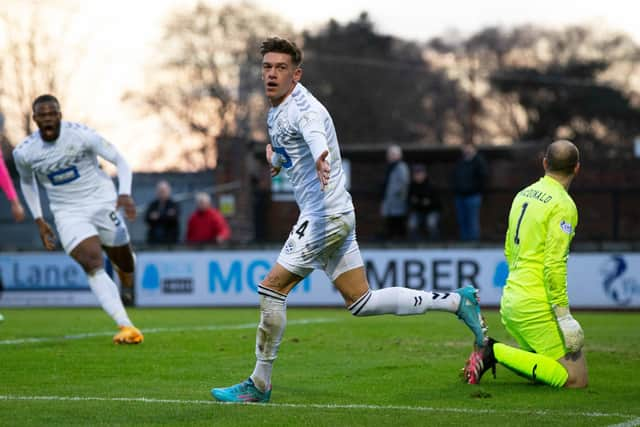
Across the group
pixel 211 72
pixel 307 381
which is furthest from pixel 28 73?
pixel 307 381

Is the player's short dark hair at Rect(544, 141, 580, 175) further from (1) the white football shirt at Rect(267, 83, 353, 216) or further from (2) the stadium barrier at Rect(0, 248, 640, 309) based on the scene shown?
(2) the stadium barrier at Rect(0, 248, 640, 309)

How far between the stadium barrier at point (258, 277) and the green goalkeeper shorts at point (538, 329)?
39.1 ft

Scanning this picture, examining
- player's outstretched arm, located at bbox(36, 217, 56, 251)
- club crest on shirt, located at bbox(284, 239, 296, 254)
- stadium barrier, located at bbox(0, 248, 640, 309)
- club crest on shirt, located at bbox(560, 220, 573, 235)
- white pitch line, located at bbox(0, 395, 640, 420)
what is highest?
club crest on shirt, located at bbox(560, 220, 573, 235)

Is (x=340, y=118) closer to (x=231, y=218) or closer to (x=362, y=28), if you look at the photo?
(x=362, y=28)

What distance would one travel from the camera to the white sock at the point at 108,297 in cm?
1225

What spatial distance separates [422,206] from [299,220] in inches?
576

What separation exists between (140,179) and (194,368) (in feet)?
76.7

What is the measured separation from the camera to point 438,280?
21406mm

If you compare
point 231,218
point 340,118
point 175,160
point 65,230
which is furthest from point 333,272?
point 340,118

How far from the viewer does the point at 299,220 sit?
837 centimetres

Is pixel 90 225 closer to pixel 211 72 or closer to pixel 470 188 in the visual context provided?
pixel 470 188

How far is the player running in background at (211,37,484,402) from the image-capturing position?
8.16 metres

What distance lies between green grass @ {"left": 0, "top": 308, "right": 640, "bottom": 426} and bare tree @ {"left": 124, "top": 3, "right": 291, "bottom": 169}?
40.5m

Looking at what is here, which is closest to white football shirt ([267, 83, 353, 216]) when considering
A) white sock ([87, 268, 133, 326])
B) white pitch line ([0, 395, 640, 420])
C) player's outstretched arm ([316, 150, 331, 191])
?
player's outstretched arm ([316, 150, 331, 191])
